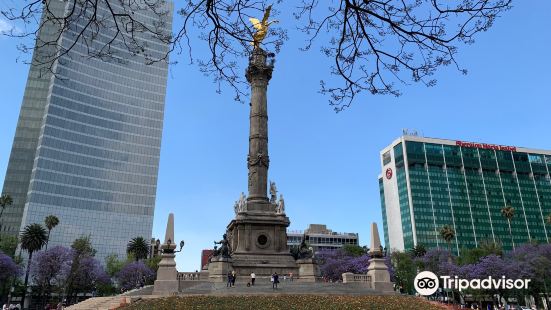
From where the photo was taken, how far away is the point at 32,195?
284 feet

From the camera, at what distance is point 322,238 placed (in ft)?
408

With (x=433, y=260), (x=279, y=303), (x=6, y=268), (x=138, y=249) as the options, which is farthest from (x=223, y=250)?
(x=138, y=249)

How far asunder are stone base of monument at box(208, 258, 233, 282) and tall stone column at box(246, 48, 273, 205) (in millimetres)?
6128

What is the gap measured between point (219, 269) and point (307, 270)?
6.76 metres

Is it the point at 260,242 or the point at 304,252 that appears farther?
the point at 260,242

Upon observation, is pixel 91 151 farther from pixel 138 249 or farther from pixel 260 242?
pixel 260 242

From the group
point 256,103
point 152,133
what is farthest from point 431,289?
point 152,133

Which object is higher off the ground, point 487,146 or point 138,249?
point 487,146

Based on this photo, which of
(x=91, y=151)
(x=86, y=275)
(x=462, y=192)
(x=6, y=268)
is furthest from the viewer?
(x=462, y=192)

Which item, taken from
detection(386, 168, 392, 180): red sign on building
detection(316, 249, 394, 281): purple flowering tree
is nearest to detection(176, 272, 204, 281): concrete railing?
detection(316, 249, 394, 281): purple flowering tree

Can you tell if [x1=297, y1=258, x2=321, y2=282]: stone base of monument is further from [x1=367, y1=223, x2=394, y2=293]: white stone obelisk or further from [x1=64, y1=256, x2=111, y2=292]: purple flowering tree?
[x1=64, y1=256, x2=111, y2=292]: purple flowering tree

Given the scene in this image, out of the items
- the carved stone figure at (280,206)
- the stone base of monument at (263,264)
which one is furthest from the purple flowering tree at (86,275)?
the carved stone figure at (280,206)

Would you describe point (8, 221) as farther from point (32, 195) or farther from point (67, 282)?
point (67, 282)

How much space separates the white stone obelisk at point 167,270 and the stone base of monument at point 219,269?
515 cm
